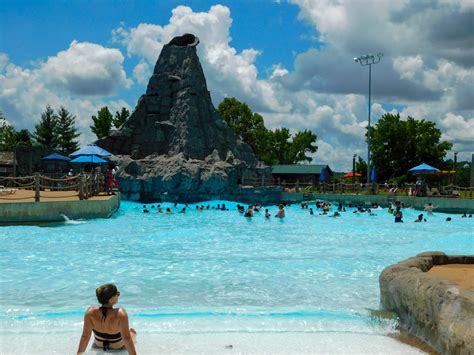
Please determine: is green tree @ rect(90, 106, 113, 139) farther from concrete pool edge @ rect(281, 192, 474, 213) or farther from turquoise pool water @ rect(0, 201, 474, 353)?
turquoise pool water @ rect(0, 201, 474, 353)

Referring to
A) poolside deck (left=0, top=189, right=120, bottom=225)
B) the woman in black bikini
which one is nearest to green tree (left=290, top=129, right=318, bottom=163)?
poolside deck (left=0, top=189, right=120, bottom=225)

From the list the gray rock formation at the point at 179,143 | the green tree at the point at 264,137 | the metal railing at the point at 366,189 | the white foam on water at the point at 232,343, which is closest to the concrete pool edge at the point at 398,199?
the metal railing at the point at 366,189

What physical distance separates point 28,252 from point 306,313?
9671 mm

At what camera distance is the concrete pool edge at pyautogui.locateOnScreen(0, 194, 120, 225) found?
59.6ft

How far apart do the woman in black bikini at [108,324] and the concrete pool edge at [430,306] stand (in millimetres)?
3255

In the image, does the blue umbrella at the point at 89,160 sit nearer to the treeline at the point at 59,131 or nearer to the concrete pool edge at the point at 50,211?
the concrete pool edge at the point at 50,211

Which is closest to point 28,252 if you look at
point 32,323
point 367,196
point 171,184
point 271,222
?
point 32,323

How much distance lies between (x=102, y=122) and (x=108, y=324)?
58.4 metres

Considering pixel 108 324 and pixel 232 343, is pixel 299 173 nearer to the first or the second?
pixel 232 343

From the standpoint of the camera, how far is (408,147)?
5134cm

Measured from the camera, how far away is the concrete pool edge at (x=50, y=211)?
715 inches

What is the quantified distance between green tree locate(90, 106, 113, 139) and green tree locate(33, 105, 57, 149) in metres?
5.88

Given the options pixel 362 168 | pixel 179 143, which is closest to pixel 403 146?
pixel 362 168

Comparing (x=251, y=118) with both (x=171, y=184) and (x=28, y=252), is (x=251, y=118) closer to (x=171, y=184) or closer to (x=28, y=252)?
(x=171, y=184)
